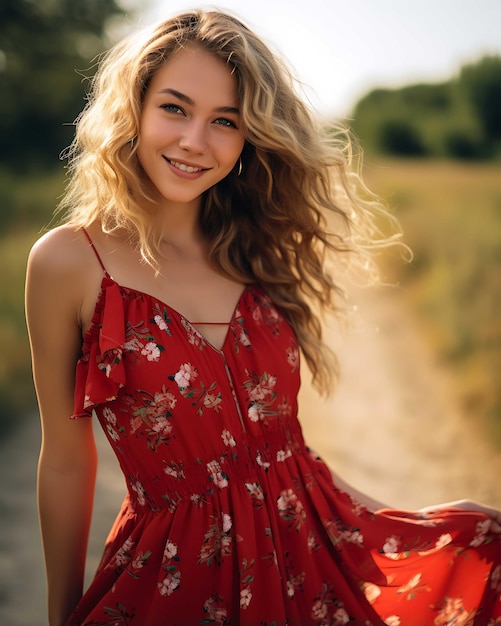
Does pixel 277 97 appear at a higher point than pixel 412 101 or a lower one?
lower

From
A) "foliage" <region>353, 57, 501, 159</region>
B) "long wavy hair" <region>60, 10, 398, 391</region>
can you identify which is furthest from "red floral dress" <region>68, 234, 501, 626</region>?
"foliage" <region>353, 57, 501, 159</region>

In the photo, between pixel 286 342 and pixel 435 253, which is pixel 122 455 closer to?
pixel 286 342

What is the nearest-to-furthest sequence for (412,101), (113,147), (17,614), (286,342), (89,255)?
(89,255), (113,147), (286,342), (17,614), (412,101)

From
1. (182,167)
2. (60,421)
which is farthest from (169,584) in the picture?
(182,167)

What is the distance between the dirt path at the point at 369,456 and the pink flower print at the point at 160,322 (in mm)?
1100

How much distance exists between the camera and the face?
2078mm

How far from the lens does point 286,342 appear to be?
90.7 inches

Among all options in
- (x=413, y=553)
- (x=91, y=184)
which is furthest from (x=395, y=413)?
(x=91, y=184)

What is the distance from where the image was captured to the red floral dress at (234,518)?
6.45ft

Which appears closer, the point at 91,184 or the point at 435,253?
the point at 91,184

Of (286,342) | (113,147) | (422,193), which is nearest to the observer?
(113,147)

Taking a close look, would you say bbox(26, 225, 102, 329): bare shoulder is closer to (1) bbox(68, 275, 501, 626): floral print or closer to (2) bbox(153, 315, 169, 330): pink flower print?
(1) bbox(68, 275, 501, 626): floral print

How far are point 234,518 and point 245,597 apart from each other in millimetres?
212

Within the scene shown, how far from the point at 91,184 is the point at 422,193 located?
14918 mm
